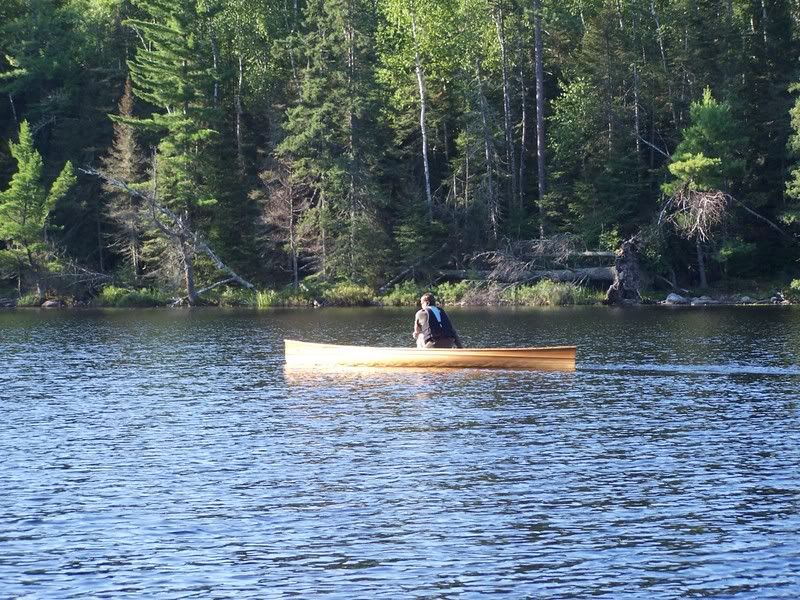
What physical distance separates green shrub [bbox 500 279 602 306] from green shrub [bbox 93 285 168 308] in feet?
67.4

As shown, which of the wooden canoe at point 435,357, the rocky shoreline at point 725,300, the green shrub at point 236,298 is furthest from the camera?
the green shrub at point 236,298

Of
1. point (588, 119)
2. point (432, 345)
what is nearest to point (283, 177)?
point (588, 119)

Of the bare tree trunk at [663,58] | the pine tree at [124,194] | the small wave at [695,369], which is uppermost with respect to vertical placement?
the bare tree trunk at [663,58]

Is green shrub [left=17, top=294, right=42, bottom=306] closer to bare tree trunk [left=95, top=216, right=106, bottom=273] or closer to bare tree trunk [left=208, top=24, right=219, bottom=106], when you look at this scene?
bare tree trunk [left=95, top=216, right=106, bottom=273]

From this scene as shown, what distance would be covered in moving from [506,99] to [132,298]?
954 inches

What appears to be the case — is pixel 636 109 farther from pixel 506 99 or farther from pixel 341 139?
pixel 341 139

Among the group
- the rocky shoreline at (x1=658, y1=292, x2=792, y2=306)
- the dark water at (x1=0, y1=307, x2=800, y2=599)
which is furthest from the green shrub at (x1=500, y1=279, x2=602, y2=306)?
the dark water at (x1=0, y1=307, x2=800, y2=599)

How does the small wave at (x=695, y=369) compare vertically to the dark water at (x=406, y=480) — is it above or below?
above

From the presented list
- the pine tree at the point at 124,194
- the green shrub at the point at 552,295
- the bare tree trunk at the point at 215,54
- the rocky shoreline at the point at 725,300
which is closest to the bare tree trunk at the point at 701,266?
the rocky shoreline at the point at 725,300

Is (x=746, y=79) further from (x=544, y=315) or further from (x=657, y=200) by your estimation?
(x=544, y=315)

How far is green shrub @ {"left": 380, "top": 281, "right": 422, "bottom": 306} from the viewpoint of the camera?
61438 millimetres

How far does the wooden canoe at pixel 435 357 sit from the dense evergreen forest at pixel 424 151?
28156 millimetres

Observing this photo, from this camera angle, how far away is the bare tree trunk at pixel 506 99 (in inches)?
2537

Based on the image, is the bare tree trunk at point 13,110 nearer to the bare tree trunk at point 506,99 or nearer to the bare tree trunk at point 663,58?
the bare tree trunk at point 506,99
